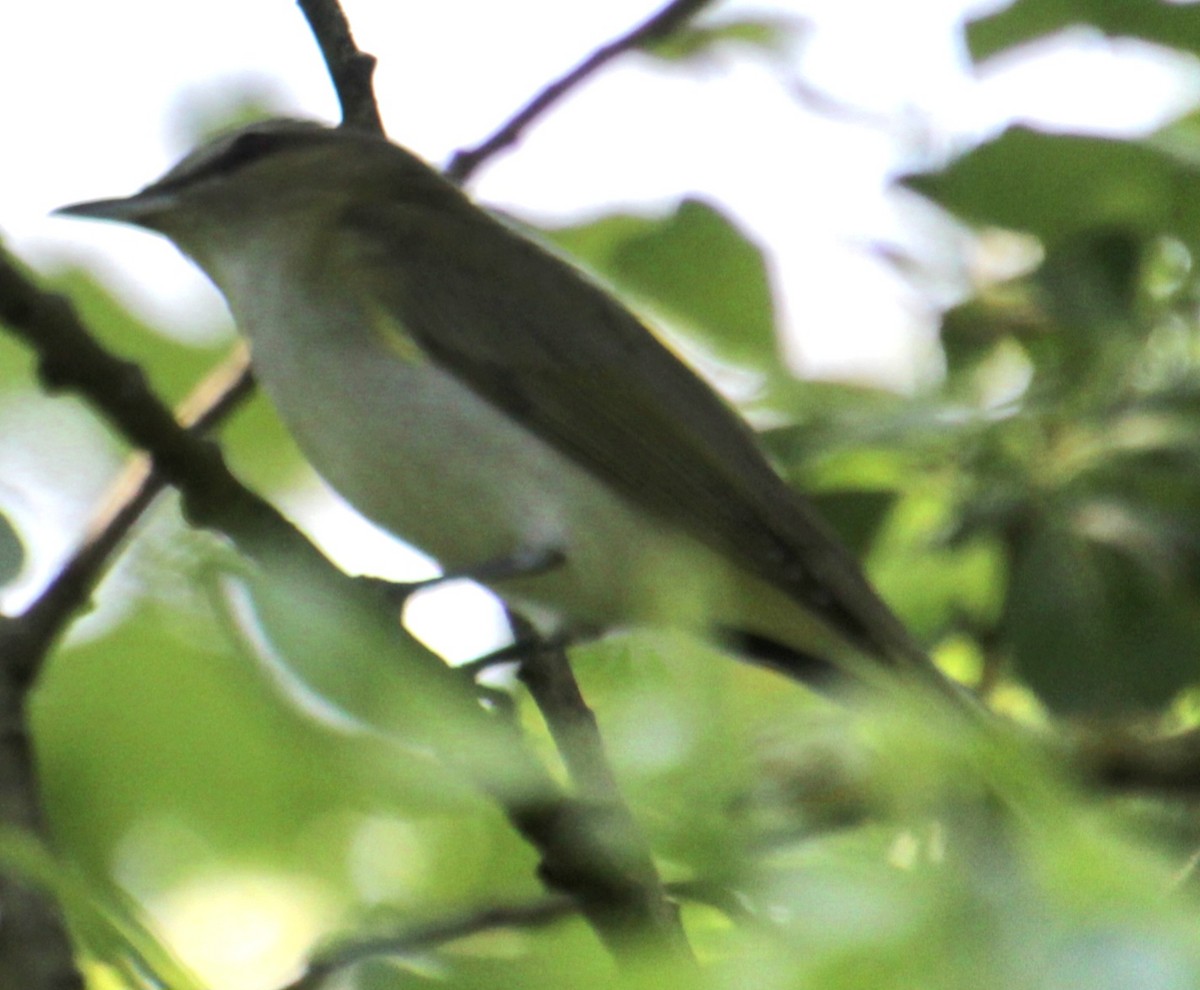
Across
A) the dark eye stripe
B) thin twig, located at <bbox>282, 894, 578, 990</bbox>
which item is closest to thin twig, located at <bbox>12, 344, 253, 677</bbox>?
thin twig, located at <bbox>282, 894, 578, 990</bbox>

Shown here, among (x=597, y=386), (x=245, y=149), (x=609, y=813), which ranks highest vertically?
(x=609, y=813)

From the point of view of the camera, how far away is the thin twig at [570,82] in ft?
10.2

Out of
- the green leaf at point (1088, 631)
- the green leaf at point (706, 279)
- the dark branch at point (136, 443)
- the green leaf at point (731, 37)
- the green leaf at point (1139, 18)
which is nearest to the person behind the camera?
the dark branch at point (136, 443)

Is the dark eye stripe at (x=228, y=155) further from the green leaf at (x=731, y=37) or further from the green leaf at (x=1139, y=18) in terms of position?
the green leaf at (x=1139, y=18)

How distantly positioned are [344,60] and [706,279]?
82 centimetres

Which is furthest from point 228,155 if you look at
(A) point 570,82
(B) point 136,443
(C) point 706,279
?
(B) point 136,443

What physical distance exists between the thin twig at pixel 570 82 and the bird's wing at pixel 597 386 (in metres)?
0.30

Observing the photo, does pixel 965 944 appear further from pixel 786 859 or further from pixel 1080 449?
pixel 1080 449

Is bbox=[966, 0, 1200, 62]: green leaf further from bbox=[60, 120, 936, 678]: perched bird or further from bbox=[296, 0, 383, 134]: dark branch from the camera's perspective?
bbox=[296, 0, 383, 134]: dark branch

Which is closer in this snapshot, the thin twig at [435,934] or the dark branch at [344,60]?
the thin twig at [435,934]

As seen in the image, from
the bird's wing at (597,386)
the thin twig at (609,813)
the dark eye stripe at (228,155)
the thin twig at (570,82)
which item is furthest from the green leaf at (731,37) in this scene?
the thin twig at (609,813)

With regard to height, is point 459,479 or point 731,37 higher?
point 731,37

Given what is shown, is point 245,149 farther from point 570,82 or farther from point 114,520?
point 114,520

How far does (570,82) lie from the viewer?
125 inches
